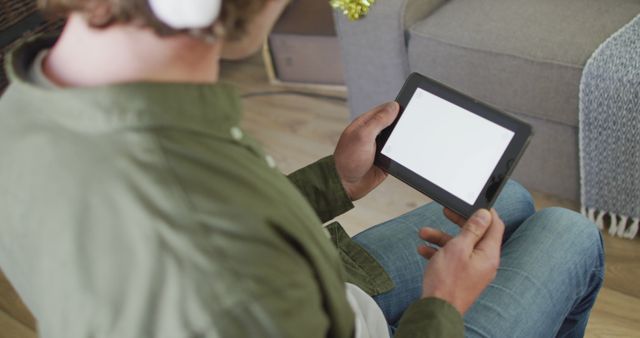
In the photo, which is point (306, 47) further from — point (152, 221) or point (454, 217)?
point (152, 221)

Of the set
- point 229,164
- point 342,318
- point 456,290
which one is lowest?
point 456,290

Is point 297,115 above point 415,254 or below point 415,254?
below

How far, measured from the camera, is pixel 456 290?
630mm

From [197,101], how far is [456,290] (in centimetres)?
36

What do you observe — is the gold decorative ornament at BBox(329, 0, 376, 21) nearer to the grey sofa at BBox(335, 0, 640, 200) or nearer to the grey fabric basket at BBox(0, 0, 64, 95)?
the grey sofa at BBox(335, 0, 640, 200)

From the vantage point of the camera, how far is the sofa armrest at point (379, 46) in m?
1.31

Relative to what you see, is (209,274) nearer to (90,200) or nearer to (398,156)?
(90,200)

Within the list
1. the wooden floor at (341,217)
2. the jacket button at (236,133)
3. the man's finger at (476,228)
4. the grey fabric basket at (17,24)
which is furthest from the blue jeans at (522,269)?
the grey fabric basket at (17,24)

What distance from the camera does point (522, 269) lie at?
0.76 m

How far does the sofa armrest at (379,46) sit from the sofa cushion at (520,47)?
0.03 m

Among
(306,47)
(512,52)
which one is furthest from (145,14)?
(306,47)

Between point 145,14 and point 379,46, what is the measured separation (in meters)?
1.03

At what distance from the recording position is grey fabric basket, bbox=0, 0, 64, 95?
137 cm

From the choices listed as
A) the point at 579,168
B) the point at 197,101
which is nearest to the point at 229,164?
the point at 197,101
